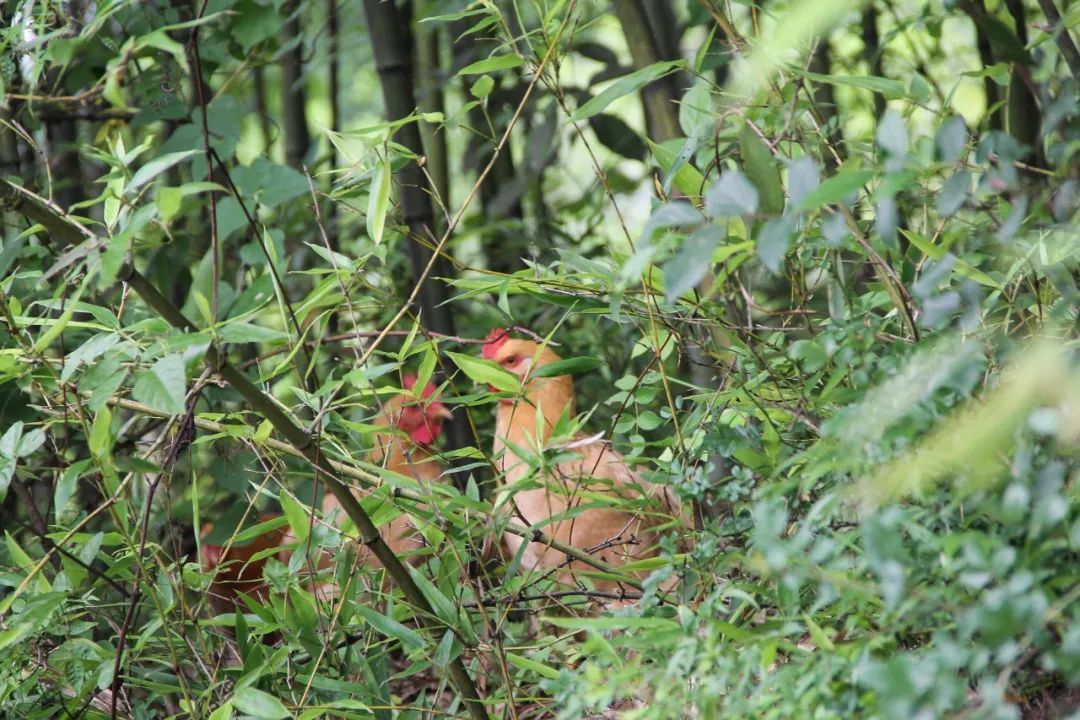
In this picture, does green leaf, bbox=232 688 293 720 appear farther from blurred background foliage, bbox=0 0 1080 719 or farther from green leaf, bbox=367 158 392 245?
green leaf, bbox=367 158 392 245

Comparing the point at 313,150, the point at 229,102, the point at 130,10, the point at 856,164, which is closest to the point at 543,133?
the point at 313,150

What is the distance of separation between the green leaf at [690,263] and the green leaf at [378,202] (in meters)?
0.31

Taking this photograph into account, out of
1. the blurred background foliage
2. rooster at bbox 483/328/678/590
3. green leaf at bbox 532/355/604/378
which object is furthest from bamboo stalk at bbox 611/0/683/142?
green leaf at bbox 532/355/604/378

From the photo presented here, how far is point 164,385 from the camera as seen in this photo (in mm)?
581

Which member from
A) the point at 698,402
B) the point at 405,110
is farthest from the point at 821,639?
the point at 405,110

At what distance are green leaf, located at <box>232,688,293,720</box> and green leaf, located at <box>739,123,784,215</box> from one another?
432 millimetres

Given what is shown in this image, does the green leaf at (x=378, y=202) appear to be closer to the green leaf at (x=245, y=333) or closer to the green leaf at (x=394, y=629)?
the green leaf at (x=245, y=333)

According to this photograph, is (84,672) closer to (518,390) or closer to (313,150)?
(518,390)

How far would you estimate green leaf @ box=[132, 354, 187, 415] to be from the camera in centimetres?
57

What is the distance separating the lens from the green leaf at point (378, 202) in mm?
749

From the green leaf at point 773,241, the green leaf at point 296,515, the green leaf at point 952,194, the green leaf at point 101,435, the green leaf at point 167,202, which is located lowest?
the green leaf at point 296,515

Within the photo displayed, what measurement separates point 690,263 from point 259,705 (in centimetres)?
44

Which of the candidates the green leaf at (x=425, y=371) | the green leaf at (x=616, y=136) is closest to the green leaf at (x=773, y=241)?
the green leaf at (x=425, y=371)

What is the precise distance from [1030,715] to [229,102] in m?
1.25
